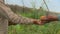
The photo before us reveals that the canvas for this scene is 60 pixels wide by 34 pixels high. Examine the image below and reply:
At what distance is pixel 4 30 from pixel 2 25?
32 millimetres

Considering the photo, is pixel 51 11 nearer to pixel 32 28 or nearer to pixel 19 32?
pixel 32 28

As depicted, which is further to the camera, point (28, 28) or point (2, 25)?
point (28, 28)

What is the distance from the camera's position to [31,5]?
2.15 meters

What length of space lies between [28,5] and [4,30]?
3.75 ft

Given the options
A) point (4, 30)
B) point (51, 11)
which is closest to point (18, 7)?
point (51, 11)

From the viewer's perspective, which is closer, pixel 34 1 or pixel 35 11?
pixel 34 1

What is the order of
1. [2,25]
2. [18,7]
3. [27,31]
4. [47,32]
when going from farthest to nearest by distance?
[18,7]
[27,31]
[47,32]
[2,25]

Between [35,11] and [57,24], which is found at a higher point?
[35,11]

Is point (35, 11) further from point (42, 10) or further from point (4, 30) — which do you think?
point (4, 30)

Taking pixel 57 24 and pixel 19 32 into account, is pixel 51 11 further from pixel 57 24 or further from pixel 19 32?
pixel 19 32

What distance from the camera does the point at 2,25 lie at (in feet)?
3.46

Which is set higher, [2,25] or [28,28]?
[2,25]

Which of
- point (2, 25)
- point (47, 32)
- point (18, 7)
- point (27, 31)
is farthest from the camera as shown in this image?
point (18, 7)

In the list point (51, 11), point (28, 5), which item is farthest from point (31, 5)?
point (51, 11)
